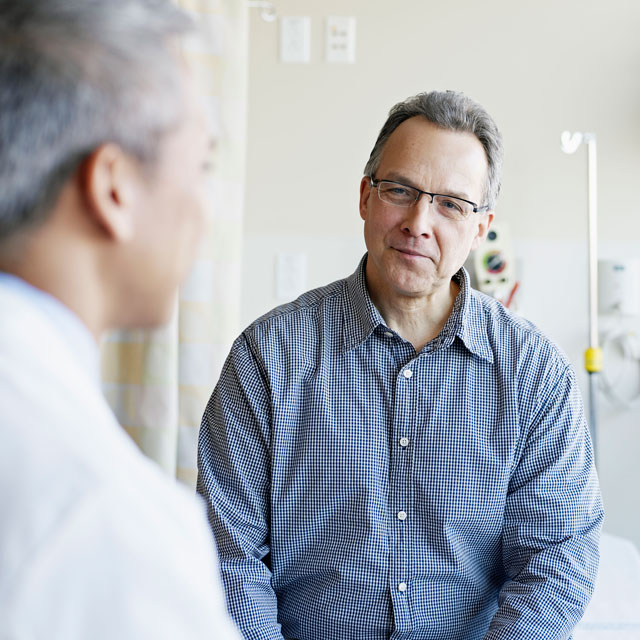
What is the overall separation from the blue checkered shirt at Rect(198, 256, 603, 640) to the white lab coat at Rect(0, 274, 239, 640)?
0.90m

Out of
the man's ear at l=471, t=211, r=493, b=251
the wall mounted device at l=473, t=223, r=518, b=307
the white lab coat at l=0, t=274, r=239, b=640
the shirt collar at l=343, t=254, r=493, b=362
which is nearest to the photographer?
the white lab coat at l=0, t=274, r=239, b=640

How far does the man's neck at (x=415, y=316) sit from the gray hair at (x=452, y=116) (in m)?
0.23

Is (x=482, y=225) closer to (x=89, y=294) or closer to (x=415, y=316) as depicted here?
(x=415, y=316)

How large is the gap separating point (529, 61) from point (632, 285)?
31.6 inches

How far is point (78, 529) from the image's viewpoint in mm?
438

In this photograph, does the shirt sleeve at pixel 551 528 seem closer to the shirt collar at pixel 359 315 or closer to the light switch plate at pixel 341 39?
the shirt collar at pixel 359 315

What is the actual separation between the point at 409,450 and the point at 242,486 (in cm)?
29

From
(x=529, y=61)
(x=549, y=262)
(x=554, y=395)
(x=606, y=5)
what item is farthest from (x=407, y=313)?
(x=606, y=5)

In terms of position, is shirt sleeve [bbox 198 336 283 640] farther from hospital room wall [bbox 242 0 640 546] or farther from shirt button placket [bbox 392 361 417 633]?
hospital room wall [bbox 242 0 640 546]

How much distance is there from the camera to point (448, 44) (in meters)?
2.71

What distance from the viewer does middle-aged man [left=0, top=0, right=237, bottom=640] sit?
1.43ft

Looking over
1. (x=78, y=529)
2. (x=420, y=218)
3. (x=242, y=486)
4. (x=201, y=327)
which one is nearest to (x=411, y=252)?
(x=420, y=218)

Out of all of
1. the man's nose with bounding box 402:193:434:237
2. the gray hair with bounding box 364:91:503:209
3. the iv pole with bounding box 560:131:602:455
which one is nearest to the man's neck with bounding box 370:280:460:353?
A: the man's nose with bounding box 402:193:434:237

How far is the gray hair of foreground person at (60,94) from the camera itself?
53 cm
